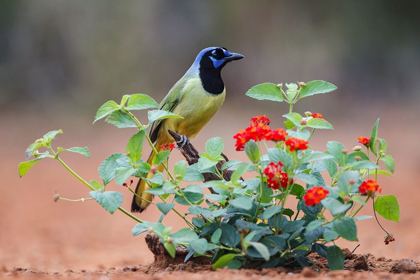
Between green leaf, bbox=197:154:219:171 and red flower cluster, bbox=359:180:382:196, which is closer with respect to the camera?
red flower cluster, bbox=359:180:382:196

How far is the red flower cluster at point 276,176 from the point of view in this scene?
2.01 metres

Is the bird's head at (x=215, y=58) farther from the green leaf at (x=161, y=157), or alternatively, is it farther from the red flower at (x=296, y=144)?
the red flower at (x=296, y=144)

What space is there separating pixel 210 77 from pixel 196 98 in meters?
0.23

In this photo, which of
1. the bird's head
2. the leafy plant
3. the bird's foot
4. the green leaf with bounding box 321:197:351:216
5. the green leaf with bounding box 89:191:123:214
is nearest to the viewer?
the green leaf with bounding box 321:197:351:216

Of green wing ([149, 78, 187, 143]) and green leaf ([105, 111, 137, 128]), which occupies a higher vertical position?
green wing ([149, 78, 187, 143])

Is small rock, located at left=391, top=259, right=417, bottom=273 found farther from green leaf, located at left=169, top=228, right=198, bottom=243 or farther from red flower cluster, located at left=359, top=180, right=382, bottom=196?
green leaf, located at left=169, top=228, right=198, bottom=243

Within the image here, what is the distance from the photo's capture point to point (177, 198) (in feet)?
7.52

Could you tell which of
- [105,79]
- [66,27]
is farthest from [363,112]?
[66,27]

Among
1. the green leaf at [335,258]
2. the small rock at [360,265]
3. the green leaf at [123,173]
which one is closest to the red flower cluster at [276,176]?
the green leaf at [335,258]

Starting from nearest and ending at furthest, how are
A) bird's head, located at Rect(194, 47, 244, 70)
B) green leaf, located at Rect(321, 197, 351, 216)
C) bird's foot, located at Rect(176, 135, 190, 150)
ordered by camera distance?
green leaf, located at Rect(321, 197, 351, 216) < bird's foot, located at Rect(176, 135, 190, 150) < bird's head, located at Rect(194, 47, 244, 70)

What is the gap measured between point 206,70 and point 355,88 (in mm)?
9338

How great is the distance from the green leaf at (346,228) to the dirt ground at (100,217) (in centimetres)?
15

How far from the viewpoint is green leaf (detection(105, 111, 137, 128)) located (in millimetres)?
2305

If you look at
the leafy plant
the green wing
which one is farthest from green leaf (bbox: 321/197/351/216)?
the green wing
